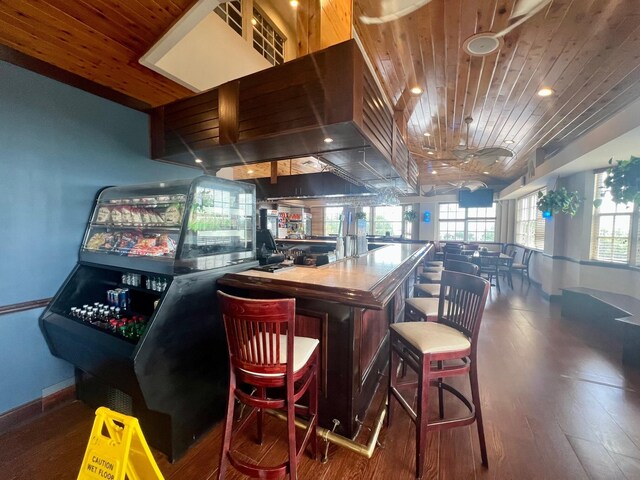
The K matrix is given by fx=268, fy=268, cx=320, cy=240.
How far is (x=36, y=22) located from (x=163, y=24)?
29.4 inches

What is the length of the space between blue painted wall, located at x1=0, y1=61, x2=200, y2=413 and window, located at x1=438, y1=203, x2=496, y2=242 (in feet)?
35.3

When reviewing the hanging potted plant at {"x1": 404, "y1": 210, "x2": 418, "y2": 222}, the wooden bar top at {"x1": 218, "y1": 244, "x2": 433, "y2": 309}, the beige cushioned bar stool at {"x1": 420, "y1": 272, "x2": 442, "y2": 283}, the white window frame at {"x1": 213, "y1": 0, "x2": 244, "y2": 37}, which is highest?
the white window frame at {"x1": 213, "y1": 0, "x2": 244, "y2": 37}

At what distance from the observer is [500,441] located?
1.80 meters

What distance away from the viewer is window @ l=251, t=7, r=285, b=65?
429 centimetres

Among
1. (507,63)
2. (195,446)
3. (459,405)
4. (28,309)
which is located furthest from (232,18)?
(459,405)

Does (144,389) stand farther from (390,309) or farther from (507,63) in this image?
(507,63)

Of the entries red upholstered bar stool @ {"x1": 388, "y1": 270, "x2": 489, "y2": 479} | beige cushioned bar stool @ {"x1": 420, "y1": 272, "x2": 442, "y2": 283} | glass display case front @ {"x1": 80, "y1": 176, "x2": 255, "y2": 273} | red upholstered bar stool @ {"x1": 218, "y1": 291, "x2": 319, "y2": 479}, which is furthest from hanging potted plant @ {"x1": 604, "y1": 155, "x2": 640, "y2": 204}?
glass display case front @ {"x1": 80, "y1": 176, "x2": 255, "y2": 273}

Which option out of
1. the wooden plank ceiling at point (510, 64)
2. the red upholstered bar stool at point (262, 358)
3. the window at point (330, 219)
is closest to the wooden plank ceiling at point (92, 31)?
the wooden plank ceiling at point (510, 64)

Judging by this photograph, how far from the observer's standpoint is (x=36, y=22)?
5.72 feet

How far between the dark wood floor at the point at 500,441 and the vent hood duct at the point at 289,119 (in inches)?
86.1

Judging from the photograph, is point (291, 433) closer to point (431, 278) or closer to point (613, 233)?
point (431, 278)

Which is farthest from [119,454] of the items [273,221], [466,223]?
[466,223]

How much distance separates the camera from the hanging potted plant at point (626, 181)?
252 centimetres

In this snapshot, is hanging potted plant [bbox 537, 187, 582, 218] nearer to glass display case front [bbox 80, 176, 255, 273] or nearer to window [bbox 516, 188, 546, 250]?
window [bbox 516, 188, 546, 250]
